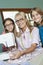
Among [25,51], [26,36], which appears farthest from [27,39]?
[25,51]

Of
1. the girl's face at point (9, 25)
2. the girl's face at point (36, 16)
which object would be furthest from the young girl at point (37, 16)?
the girl's face at point (9, 25)

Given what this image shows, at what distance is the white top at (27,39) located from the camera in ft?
4.27

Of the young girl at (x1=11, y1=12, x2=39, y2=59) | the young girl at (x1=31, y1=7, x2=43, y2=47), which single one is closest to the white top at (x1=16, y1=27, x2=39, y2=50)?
the young girl at (x1=11, y1=12, x2=39, y2=59)

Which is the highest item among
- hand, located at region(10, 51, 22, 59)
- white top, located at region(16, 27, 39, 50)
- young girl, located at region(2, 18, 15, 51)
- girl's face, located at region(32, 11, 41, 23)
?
girl's face, located at region(32, 11, 41, 23)

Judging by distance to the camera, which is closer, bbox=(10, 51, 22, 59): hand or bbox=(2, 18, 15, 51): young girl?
bbox=(10, 51, 22, 59): hand

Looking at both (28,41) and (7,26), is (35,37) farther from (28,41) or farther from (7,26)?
(7,26)

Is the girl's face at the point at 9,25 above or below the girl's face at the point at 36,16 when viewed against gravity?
below

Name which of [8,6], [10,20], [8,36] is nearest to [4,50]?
[8,36]

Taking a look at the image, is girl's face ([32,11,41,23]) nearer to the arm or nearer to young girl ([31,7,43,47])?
young girl ([31,7,43,47])

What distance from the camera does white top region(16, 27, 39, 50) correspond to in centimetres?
130

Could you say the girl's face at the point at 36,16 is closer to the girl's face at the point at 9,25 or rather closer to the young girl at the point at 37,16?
the young girl at the point at 37,16

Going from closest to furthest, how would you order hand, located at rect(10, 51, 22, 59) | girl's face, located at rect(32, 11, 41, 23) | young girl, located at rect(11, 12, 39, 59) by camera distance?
hand, located at rect(10, 51, 22, 59)
young girl, located at rect(11, 12, 39, 59)
girl's face, located at rect(32, 11, 41, 23)

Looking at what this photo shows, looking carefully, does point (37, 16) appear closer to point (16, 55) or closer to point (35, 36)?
point (35, 36)

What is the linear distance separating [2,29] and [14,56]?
376 millimetres
